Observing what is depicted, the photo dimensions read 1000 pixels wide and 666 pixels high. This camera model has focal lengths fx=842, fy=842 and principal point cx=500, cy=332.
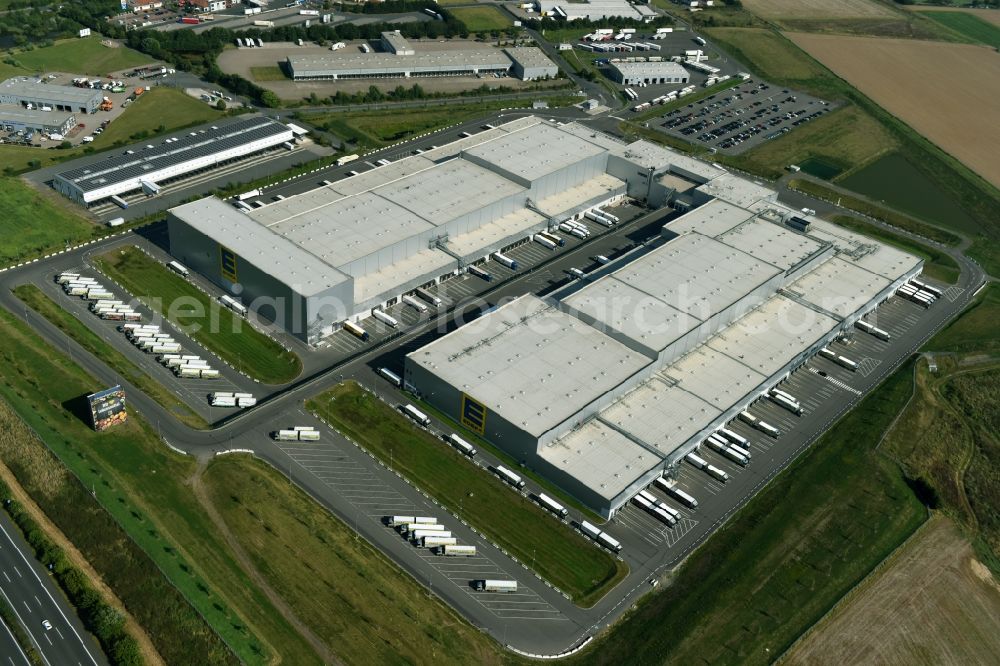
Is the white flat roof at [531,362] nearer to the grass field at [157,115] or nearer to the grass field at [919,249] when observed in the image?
the grass field at [919,249]

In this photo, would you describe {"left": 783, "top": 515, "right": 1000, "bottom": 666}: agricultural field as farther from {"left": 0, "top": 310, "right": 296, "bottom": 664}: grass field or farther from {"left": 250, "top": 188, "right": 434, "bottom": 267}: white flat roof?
{"left": 250, "top": 188, "right": 434, "bottom": 267}: white flat roof

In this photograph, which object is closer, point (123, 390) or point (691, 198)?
point (123, 390)

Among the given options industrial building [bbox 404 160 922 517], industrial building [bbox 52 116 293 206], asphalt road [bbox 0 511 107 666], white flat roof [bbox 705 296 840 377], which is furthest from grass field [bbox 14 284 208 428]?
white flat roof [bbox 705 296 840 377]

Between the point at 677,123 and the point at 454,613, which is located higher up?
the point at 677,123

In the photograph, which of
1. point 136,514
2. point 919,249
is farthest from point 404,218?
point 919,249

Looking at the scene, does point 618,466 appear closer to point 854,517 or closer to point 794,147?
point 854,517

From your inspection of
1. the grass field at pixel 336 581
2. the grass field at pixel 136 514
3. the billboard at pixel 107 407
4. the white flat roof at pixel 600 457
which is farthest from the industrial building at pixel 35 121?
the white flat roof at pixel 600 457

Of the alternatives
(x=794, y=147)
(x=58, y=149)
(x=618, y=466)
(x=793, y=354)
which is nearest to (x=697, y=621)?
(x=618, y=466)
